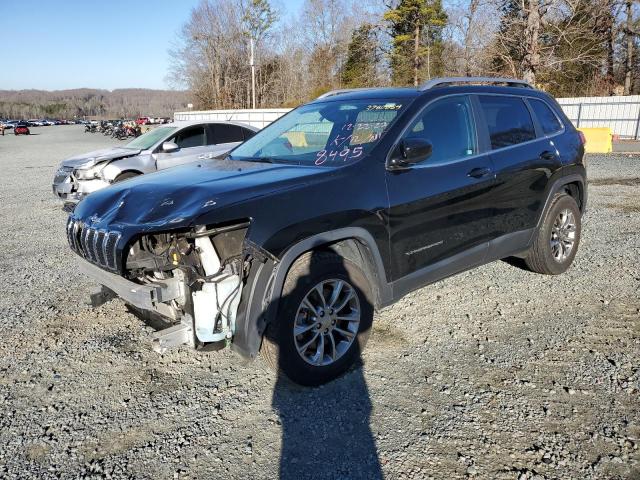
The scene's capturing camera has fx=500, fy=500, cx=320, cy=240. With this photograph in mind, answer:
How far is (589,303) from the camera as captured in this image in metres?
4.58

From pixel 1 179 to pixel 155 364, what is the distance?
46.8ft

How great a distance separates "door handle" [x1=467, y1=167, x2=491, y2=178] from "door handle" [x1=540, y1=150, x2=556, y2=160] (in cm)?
93

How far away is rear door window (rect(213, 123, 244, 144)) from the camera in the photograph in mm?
10375

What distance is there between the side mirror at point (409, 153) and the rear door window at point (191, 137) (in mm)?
7370

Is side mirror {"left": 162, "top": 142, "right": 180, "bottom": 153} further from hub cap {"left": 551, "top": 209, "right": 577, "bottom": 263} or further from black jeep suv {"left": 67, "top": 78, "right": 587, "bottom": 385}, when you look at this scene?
hub cap {"left": 551, "top": 209, "right": 577, "bottom": 263}

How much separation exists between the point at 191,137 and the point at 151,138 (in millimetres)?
822

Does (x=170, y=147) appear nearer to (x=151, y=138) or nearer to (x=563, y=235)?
(x=151, y=138)

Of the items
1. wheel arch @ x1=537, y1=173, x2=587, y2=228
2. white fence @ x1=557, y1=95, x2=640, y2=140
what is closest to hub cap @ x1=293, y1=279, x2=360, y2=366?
wheel arch @ x1=537, y1=173, x2=587, y2=228

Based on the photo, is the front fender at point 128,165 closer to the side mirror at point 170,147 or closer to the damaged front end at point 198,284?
the side mirror at point 170,147

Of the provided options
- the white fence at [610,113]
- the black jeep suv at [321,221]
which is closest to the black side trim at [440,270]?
the black jeep suv at [321,221]

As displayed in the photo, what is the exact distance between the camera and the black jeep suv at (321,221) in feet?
9.77

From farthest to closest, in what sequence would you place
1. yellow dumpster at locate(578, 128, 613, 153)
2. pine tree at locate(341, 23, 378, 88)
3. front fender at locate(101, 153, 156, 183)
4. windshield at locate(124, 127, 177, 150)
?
pine tree at locate(341, 23, 378, 88)
yellow dumpster at locate(578, 128, 613, 153)
windshield at locate(124, 127, 177, 150)
front fender at locate(101, 153, 156, 183)

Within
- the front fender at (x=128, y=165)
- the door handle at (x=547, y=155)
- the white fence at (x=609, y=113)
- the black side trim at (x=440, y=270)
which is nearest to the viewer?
the black side trim at (x=440, y=270)

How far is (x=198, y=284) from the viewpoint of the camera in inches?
119
